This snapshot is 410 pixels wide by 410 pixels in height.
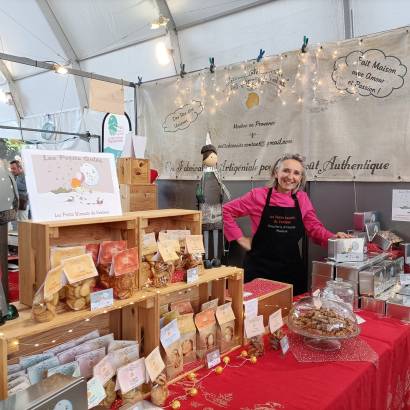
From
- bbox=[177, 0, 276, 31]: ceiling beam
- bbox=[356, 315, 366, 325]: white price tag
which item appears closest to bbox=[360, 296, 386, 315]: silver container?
bbox=[356, 315, 366, 325]: white price tag

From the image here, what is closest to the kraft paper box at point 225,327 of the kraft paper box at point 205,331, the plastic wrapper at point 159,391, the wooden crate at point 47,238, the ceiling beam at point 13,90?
the kraft paper box at point 205,331

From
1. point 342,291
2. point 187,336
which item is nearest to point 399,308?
point 342,291

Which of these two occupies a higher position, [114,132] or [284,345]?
[114,132]

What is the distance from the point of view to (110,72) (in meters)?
5.90

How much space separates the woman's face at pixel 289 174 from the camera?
2559 mm

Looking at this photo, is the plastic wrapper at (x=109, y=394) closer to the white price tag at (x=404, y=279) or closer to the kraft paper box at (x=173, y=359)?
the kraft paper box at (x=173, y=359)

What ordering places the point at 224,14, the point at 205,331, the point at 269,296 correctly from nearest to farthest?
the point at 205,331 → the point at 269,296 → the point at 224,14

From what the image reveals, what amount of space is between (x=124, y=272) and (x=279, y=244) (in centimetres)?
160

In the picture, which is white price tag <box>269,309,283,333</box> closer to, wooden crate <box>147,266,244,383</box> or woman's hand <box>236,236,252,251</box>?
wooden crate <box>147,266,244,383</box>

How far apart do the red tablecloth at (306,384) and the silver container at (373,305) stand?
24cm

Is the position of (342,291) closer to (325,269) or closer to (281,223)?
(325,269)

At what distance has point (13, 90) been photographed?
768 cm

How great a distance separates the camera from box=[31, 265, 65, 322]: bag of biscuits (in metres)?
1.05

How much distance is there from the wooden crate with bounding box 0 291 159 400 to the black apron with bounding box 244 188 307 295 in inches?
57.9
